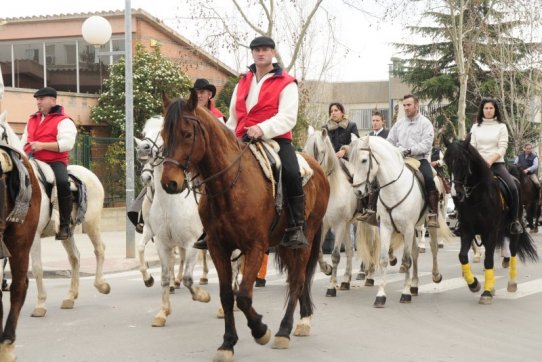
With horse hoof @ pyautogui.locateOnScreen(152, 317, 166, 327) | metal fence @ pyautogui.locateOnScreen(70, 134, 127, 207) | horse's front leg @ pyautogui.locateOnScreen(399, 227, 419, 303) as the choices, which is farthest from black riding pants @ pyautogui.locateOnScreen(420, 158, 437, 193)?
metal fence @ pyautogui.locateOnScreen(70, 134, 127, 207)

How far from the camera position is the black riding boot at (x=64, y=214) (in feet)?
34.0

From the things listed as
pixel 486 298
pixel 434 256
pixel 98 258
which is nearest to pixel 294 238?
pixel 486 298

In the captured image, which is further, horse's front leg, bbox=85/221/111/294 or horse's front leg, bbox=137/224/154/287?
horse's front leg, bbox=137/224/154/287

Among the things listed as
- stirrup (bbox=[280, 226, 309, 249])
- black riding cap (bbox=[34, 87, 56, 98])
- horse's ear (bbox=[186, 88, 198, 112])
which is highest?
black riding cap (bbox=[34, 87, 56, 98])

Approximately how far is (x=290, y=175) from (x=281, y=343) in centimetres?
158

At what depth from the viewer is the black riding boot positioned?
10.4 meters

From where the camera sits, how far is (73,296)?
10.9 meters

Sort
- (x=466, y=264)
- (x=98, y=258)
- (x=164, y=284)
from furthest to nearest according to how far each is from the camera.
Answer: (x=98, y=258), (x=466, y=264), (x=164, y=284)

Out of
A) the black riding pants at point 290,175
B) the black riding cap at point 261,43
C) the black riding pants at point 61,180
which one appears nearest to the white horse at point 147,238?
the black riding pants at point 61,180

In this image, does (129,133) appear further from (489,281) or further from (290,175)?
(290,175)

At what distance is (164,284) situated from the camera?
969cm

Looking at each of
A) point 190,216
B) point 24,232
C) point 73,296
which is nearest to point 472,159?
point 190,216

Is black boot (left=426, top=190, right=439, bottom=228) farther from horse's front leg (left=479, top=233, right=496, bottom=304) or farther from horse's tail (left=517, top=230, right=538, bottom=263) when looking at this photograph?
horse's tail (left=517, top=230, right=538, bottom=263)

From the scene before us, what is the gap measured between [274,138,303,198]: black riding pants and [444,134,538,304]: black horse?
12.1ft
